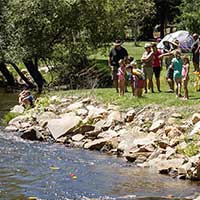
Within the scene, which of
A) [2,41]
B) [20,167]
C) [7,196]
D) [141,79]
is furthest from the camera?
[2,41]

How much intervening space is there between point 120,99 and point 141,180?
7.23 meters

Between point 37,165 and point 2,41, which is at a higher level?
point 2,41

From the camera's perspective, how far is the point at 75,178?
13.6 metres

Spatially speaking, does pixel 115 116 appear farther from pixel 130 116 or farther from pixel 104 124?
pixel 130 116

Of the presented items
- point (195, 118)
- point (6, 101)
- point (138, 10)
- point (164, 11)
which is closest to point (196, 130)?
point (195, 118)

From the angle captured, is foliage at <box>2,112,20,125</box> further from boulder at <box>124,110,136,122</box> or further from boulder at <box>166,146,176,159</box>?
boulder at <box>166,146,176,159</box>

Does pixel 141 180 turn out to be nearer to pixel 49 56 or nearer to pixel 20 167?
pixel 20 167

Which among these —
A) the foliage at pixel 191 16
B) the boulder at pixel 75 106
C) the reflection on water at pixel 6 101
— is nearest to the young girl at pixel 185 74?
the boulder at pixel 75 106

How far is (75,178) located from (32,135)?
17.9 ft

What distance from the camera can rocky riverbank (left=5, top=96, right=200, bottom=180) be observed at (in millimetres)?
14784

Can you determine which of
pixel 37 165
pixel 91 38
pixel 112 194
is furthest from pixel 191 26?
pixel 112 194

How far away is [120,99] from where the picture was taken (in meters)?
20.4

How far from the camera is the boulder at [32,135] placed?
1873 centimetres

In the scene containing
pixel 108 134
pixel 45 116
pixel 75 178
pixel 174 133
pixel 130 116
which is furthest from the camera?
pixel 45 116
